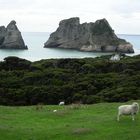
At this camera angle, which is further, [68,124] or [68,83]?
[68,83]

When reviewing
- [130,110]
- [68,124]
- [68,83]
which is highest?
[130,110]

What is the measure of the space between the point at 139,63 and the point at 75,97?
33232 millimetres

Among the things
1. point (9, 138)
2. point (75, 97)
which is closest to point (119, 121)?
point (9, 138)

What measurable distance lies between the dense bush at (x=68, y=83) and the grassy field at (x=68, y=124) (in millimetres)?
19414

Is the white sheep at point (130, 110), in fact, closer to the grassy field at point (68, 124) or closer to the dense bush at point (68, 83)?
the grassy field at point (68, 124)

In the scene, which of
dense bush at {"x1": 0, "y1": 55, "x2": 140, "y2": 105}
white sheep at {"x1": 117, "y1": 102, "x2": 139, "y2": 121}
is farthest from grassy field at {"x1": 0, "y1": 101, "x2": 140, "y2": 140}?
dense bush at {"x1": 0, "y1": 55, "x2": 140, "y2": 105}

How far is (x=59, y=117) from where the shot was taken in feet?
95.1

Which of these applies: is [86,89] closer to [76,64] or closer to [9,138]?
[76,64]

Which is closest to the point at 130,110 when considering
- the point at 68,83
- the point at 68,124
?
the point at 68,124

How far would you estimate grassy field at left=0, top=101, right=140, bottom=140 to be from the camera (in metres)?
23.7

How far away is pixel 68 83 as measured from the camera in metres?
69.4

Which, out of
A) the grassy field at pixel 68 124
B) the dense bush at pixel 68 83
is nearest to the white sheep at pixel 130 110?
the grassy field at pixel 68 124

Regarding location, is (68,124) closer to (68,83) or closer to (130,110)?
(130,110)

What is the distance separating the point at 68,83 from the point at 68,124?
4277 centimetres
